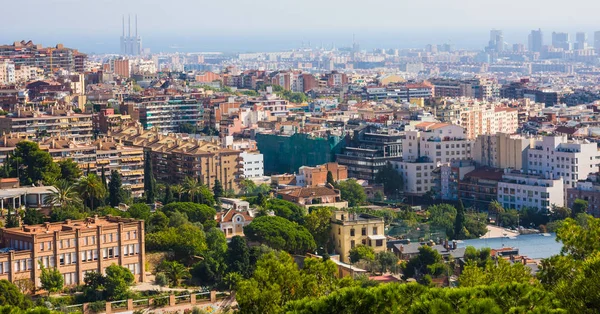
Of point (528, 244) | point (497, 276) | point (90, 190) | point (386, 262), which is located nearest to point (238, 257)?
point (386, 262)

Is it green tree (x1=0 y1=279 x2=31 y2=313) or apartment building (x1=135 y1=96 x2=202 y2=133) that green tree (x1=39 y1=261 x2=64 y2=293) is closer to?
green tree (x1=0 y1=279 x2=31 y2=313)

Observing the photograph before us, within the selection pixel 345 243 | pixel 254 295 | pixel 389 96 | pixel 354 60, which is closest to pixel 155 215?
pixel 345 243

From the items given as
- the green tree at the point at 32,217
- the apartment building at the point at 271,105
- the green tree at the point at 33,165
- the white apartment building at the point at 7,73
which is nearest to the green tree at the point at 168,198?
the green tree at the point at 33,165

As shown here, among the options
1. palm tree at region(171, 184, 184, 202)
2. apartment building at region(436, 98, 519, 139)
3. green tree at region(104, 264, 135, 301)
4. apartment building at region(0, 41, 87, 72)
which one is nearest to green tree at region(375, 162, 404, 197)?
palm tree at region(171, 184, 184, 202)

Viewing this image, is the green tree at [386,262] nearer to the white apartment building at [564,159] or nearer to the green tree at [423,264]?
the green tree at [423,264]

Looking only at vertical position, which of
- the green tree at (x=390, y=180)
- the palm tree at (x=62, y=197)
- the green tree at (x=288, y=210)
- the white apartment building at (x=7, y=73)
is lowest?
the green tree at (x=390, y=180)
